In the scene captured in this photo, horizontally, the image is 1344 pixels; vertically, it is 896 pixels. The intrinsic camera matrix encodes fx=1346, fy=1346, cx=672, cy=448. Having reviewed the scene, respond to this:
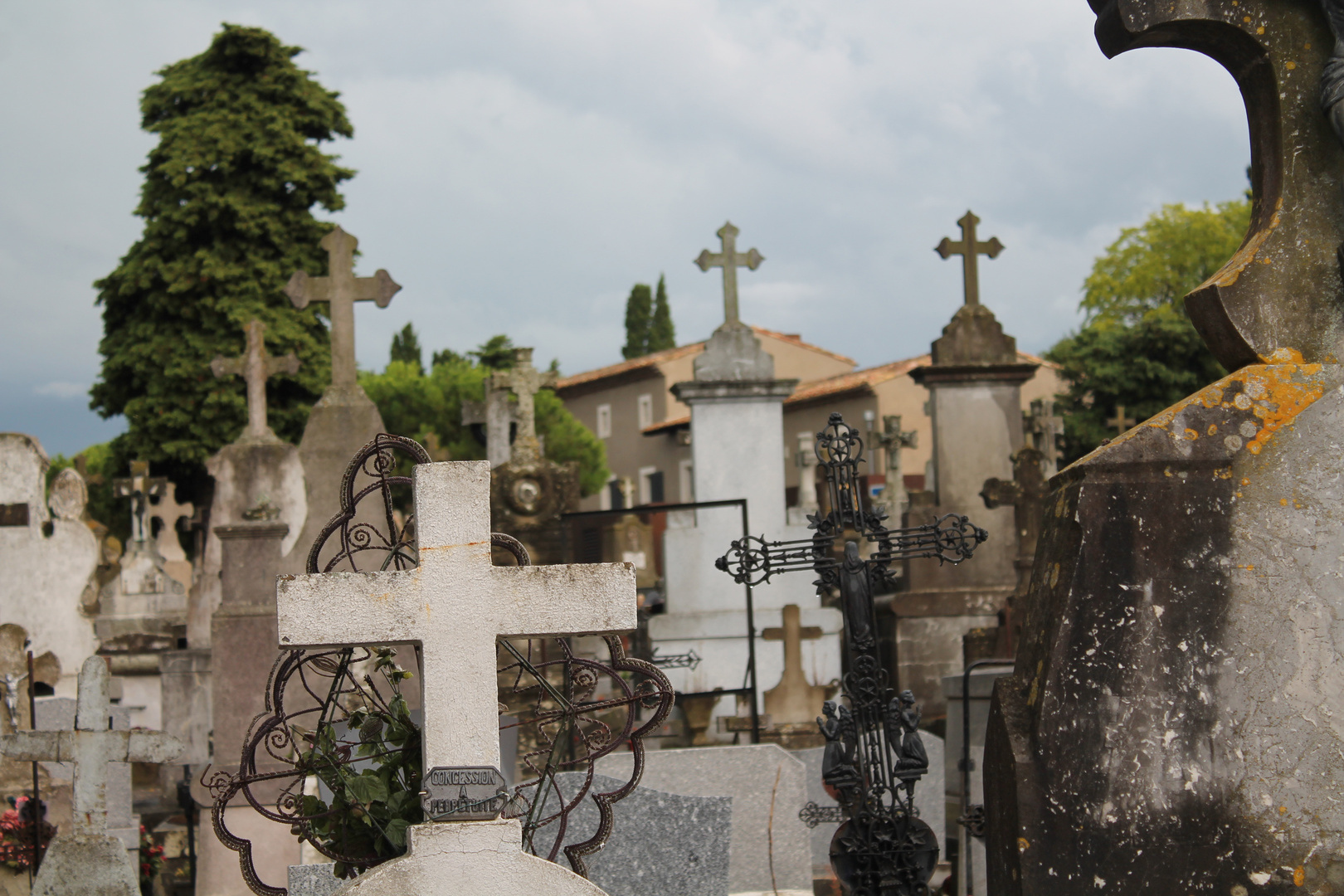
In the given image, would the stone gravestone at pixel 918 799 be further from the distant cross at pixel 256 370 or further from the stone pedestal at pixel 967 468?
the distant cross at pixel 256 370

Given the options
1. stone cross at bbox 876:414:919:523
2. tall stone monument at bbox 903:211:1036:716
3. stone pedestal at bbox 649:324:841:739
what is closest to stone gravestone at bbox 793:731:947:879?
stone pedestal at bbox 649:324:841:739

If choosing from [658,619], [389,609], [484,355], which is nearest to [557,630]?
[389,609]

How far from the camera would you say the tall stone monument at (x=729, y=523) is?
461 inches

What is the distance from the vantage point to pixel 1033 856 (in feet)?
11.9

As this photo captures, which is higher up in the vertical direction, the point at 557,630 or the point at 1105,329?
the point at 1105,329

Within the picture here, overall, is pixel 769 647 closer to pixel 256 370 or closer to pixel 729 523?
pixel 729 523

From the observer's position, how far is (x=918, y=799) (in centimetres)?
766

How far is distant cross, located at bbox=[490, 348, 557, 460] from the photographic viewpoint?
12406 millimetres

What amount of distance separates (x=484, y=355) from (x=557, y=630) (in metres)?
38.9

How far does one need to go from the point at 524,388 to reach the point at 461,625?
9709 millimetres

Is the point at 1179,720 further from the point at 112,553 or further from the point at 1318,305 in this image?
the point at 112,553

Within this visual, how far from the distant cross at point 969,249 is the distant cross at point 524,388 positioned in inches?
168

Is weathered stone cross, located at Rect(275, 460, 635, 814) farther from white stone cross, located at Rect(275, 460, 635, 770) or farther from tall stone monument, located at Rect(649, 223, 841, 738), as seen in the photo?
tall stone monument, located at Rect(649, 223, 841, 738)

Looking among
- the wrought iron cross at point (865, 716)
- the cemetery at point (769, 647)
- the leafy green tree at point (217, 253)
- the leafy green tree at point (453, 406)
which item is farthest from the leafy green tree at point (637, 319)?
the wrought iron cross at point (865, 716)
